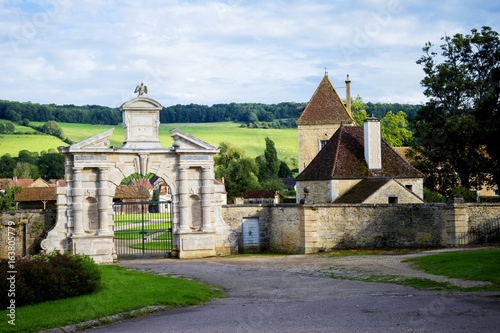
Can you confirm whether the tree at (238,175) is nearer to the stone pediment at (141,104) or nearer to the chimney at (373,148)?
the chimney at (373,148)

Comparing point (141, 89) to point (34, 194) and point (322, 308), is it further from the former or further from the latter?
point (34, 194)

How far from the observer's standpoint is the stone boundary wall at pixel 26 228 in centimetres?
2480

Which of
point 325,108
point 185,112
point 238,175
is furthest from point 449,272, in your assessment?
point 185,112

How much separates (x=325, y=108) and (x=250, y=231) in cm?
Answer: 2207

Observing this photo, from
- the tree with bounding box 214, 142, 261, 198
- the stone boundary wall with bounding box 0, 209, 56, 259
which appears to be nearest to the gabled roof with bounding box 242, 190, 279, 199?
the tree with bounding box 214, 142, 261, 198

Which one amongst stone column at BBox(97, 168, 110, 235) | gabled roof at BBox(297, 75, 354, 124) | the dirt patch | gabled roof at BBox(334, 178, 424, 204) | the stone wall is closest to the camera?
the dirt patch

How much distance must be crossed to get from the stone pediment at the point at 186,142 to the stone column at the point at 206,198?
991mm

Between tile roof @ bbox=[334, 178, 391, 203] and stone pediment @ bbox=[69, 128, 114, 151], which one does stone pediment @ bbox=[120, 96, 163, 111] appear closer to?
stone pediment @ bbox=[69, 128, 114, 151]

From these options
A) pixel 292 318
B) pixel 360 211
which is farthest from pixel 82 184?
pixel 292 318

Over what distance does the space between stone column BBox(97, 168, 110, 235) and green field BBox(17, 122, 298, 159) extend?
6467cm

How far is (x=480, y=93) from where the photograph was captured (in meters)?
38.5

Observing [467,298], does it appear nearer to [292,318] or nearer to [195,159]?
[292,318]

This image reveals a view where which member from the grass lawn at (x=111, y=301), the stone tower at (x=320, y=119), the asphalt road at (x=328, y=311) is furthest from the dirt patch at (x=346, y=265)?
the stone tower at (x=320, y=119)

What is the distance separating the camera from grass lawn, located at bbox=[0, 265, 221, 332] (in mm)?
11898
